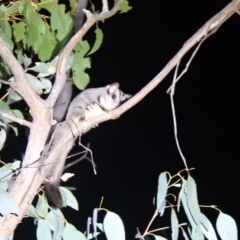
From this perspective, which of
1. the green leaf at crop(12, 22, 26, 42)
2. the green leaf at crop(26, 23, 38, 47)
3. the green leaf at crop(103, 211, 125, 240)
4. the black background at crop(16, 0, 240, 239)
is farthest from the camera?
the black background at crop(16, 0, 240, 239)

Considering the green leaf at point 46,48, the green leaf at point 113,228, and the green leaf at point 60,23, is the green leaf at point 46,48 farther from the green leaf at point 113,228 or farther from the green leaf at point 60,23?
the green leaf at point 113,228

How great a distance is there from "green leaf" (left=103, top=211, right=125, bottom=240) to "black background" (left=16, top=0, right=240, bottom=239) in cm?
283

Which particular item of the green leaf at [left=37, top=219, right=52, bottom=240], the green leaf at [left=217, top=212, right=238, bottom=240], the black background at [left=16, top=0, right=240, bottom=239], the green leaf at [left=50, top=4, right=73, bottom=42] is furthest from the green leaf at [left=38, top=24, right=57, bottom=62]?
the black background at [left=16, top=0, right=240, bottom=239]

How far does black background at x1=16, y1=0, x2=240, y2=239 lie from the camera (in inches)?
168

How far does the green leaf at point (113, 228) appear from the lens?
1394 mm

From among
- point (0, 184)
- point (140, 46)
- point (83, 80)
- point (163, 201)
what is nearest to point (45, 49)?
point (83, 80)

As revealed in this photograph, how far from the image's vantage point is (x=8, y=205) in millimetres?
1238

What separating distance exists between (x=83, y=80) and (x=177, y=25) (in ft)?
8.82

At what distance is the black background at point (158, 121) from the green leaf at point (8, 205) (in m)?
2.98

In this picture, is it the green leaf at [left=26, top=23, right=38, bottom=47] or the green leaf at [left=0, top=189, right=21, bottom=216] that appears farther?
the green leaf at [left=26, top=23, right=38, bottom=47]

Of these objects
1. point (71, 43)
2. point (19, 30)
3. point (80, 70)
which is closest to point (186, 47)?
point (71, 43)

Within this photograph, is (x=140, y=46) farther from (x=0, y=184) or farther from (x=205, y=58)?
(x=0, y=184)

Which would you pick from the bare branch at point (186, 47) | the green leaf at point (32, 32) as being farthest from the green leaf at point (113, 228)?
the green leaf at point (32, 32)

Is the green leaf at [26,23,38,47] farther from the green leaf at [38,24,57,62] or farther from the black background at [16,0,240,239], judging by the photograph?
the black background at [16,0,240,239]
